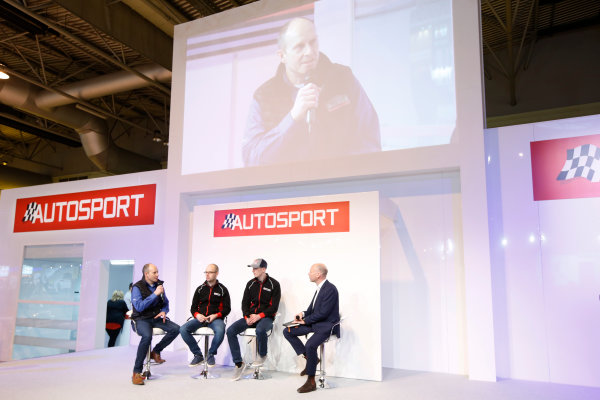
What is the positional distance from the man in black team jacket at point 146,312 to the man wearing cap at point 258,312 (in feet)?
2.21

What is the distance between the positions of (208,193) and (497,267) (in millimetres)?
4025

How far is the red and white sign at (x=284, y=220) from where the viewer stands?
5.15 m

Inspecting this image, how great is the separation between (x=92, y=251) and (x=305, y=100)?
4.89 m

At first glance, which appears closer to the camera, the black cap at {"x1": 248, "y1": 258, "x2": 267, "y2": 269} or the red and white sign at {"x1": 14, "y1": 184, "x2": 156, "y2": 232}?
the black cap at {"x1": 248, "y1": 258, "x2": 267, "y2": 269}

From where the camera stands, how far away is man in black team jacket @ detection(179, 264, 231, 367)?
4.84m

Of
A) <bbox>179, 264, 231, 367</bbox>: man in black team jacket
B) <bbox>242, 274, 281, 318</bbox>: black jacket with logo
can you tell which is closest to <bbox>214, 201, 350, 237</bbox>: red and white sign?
<bbox>242, 274, 281, 318</bbox>: black jacket with logo

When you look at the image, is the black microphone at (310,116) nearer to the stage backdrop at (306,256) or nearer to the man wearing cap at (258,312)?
the stage backdrop at (306,256)

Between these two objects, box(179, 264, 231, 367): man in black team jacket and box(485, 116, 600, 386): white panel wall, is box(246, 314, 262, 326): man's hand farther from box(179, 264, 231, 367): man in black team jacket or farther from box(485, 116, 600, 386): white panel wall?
box(485, 116, 600, 386): white panel wall

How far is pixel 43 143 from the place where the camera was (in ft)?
56.5

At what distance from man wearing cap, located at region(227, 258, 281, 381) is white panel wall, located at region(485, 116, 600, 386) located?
2438 mm

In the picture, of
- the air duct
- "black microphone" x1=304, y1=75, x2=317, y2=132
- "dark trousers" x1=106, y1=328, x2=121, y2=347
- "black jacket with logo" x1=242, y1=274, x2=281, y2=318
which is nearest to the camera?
"black jacket with logo" x1=242, y1=274, x2=281, y2=318

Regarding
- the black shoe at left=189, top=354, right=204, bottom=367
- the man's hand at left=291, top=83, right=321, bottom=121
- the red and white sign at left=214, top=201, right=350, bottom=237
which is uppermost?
the man's hand at left=291, top=83, right=321, bottom=121

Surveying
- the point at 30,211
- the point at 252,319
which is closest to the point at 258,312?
the point at 252,319

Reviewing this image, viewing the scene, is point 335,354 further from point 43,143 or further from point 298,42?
point 43,143
